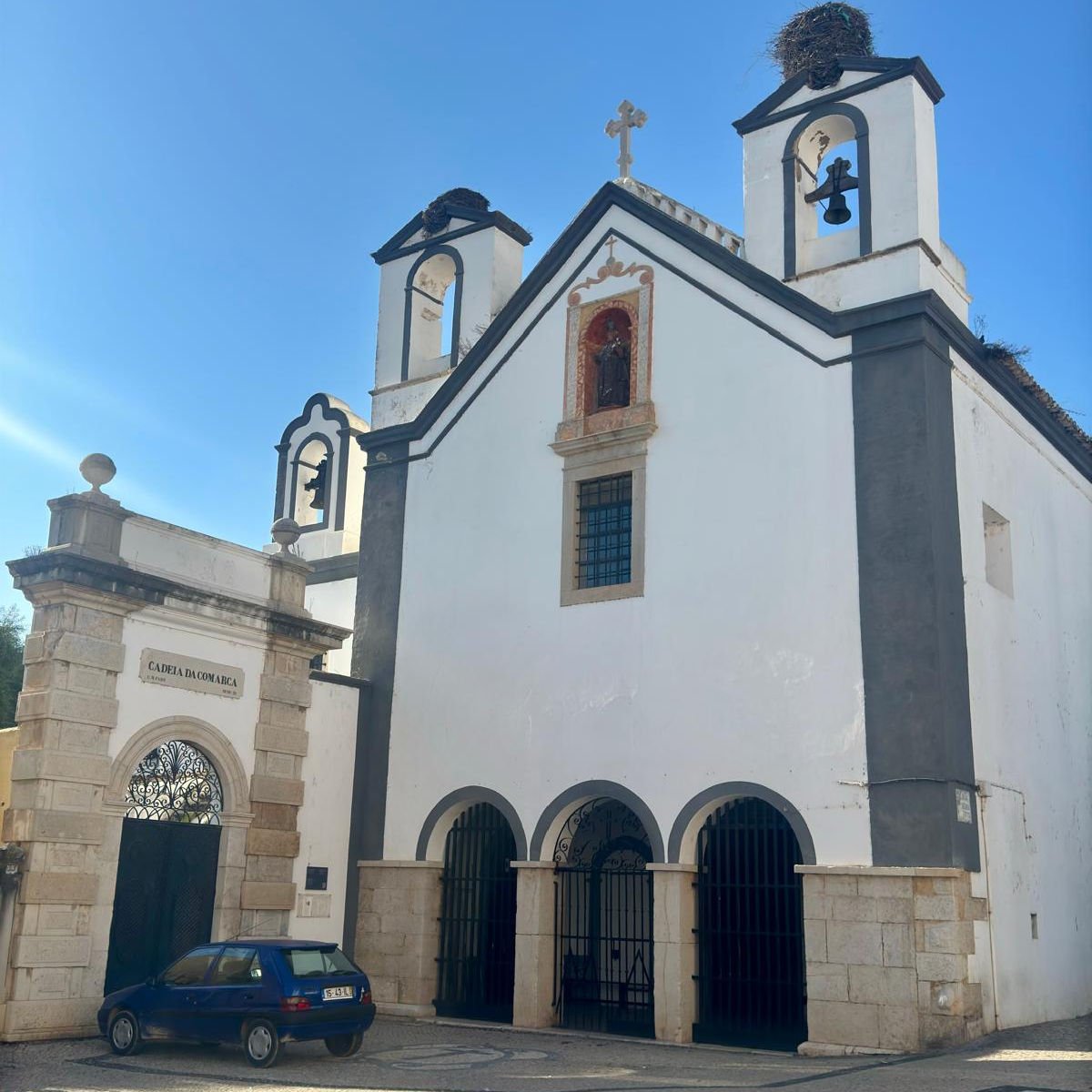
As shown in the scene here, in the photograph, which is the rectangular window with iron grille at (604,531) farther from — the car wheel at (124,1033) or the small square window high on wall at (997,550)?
the car wheel at (124,1033)

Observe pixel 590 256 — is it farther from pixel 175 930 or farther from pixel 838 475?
pixel 175 930

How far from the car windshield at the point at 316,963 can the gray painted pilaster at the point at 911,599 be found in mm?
5487

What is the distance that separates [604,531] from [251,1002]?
7.24 meters

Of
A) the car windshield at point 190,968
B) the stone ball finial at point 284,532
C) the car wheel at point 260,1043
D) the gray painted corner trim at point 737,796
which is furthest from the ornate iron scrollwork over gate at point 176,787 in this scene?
the gray painted corner trim at point 737,796

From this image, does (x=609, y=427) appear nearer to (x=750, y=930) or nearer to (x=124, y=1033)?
(x=750, y=930)

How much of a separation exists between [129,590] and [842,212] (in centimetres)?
971

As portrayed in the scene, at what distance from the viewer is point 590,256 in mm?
17734

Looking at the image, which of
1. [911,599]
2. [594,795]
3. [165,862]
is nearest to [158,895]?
[165,862]

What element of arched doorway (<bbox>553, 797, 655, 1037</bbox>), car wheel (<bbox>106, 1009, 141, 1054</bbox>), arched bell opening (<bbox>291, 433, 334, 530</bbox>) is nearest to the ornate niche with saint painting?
arched doorway (<bbox>553, 797, 655, 1037</bbox>)

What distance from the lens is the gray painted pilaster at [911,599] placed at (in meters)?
13.3

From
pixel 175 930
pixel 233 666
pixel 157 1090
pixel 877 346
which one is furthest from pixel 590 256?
pixel 157 1090

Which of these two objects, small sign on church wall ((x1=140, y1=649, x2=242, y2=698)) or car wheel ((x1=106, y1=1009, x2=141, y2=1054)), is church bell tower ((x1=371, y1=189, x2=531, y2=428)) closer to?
small sign on church wall ((x1=140, y1=649, x2=242, y2=698))

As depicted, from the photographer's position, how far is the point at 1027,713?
1555 cm

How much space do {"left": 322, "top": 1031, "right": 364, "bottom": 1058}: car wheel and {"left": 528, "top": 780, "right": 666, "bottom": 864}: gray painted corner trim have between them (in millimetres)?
3676
